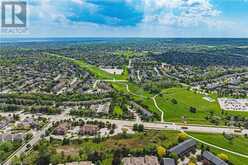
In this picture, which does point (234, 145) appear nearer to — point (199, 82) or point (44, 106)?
point (44, 106)

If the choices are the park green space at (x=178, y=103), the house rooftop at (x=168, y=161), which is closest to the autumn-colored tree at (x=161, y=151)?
the house rooftop at (x=168, y=161)

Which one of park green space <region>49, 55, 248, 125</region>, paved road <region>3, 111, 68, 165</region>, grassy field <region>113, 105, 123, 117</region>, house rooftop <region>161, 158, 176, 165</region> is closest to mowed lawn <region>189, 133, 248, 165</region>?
park green space <region>49, 55, 248, 125</region>

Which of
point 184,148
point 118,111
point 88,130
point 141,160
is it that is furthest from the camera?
point 118,111

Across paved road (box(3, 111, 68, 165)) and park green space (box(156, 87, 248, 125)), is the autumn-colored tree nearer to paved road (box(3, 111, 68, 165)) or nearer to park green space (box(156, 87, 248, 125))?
park green space (box(156, 87, 248, 125))

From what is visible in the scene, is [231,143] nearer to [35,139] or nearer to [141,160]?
[141,160]

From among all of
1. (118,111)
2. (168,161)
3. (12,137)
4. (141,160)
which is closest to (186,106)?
(118,111)

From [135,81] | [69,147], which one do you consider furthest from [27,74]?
[69,147]
